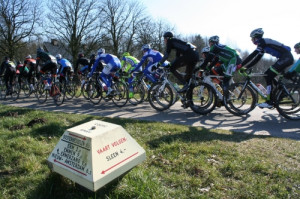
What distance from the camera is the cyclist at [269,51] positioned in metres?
6.31

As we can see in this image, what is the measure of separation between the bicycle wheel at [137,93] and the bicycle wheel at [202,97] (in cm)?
245

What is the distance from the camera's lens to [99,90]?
970 cm

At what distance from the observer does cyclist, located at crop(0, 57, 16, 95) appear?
40.3 ft

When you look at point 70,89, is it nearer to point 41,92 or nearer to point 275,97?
point 41,92

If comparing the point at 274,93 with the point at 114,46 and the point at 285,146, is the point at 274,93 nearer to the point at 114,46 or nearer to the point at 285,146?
the point at 285,146

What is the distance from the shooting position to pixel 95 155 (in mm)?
2365

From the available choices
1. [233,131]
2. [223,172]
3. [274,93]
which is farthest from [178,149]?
[274,93]

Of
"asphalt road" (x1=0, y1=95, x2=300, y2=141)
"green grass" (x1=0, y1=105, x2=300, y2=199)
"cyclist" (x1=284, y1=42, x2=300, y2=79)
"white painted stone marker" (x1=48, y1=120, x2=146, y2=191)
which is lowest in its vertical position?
"green grass" (x1=0, y1=105, x2=300, y2=199)

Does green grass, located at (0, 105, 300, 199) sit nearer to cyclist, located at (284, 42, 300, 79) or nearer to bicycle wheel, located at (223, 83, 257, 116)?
bicycle wheel, located at (223, 83, 257, 116)

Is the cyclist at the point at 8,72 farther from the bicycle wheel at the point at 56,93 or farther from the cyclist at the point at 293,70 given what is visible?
the cyclist at the point at 293,70

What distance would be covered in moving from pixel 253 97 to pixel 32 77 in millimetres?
10339

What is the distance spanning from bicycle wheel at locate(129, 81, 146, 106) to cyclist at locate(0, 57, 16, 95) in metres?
7.35

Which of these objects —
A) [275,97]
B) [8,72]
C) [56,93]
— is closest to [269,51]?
[275,97]

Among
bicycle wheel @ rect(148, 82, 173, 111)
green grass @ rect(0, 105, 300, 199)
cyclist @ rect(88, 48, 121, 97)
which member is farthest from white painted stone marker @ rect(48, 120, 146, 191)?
cyclist @ rect(88, 48, 121, 97)
